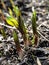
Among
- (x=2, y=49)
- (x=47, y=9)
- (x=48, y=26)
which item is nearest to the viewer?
(x=2, y=49)

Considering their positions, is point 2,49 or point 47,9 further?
point 47,9

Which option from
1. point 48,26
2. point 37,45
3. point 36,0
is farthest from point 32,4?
point 37,45

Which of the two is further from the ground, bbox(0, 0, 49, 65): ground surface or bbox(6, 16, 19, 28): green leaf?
bbox(6, 16, 19, 28): green leaf

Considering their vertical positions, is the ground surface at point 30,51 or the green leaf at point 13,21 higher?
the green leaf at point 13,21

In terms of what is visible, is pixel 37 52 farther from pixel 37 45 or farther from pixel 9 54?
pixel 9 54

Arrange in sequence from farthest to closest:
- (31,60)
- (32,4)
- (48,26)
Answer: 1. (32,4)
2. (48,26)
3. (31,60)

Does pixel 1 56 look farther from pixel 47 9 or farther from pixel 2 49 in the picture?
pixel 47 9

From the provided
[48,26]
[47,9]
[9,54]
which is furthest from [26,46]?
[47,9]

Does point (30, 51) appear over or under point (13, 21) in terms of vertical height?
under

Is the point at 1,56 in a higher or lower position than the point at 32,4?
lower
